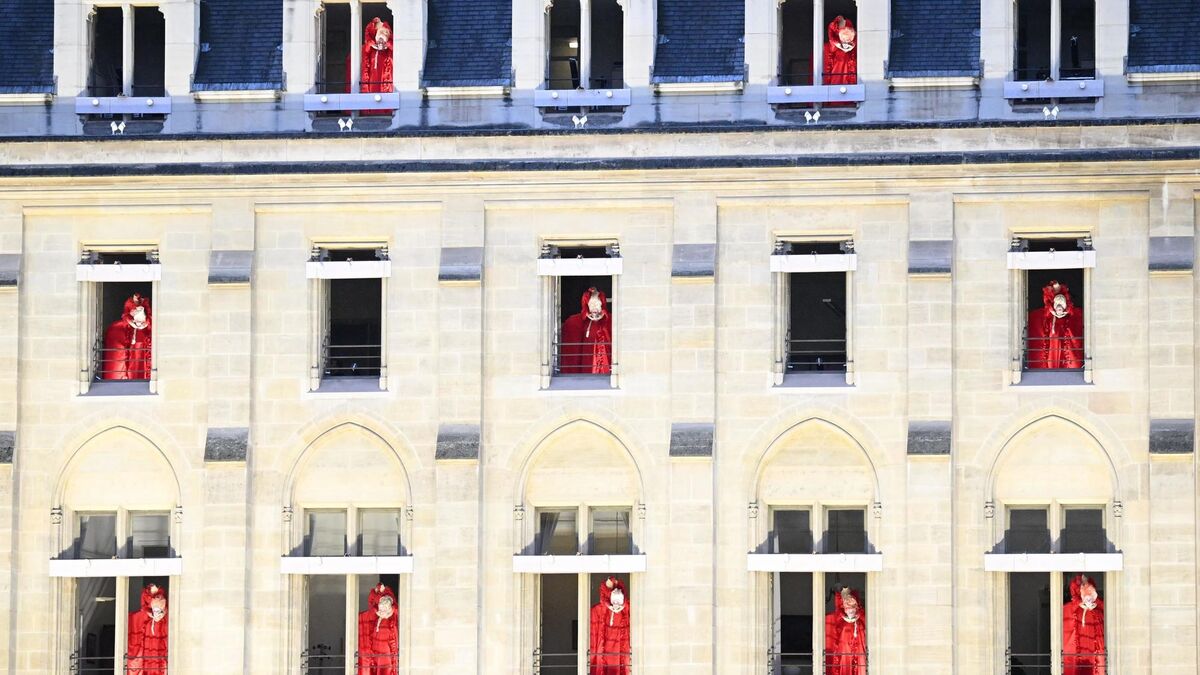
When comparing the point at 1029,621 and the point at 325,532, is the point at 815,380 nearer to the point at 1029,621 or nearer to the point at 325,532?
the point at 1029,621

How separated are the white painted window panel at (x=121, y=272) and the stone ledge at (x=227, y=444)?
3.45 m

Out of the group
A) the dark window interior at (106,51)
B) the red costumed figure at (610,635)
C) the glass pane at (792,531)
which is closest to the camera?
the glass pane at (792,531)

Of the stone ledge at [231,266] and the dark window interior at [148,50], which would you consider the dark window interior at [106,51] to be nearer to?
the dark window interior at [148,50]

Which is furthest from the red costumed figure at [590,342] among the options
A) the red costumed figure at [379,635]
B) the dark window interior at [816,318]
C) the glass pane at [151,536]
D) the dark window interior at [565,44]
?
the glass pane at [151,536]

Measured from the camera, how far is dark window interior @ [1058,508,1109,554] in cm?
5634

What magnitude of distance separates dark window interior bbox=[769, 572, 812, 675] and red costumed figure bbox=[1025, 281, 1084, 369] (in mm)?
A: 6206

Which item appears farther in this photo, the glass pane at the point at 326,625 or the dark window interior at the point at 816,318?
the glass pane at the point at 326,625

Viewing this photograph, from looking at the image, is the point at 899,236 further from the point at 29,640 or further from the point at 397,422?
the point at 29,640

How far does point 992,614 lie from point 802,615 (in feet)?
12.3

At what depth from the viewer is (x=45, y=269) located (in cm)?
5875

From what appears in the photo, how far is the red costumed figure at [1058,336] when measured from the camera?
56.8m

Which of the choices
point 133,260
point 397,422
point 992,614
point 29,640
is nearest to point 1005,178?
point 992,614

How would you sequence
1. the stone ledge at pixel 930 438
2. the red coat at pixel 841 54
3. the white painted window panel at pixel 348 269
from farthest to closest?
the white painted window panel at pixel 348 269 → the red coat at pixel 841 54 → the stone ledge at pixel 930 438

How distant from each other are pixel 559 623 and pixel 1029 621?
9.22m
